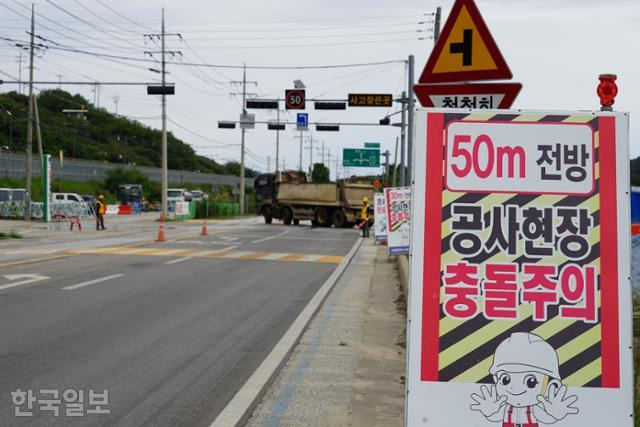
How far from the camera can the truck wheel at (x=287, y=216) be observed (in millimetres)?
51516

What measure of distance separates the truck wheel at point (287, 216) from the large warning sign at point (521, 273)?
1866 inches

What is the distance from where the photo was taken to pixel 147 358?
26.9 feet

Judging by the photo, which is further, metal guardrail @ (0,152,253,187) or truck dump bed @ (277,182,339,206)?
metal guardrail @ (0,152,253,187)

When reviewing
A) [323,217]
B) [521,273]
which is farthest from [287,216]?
[521,273]

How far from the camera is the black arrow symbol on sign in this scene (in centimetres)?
617

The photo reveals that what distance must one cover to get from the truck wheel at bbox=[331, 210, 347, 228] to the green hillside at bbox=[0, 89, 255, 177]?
57.4 meters

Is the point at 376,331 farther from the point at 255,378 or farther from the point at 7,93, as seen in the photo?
the point at 7,93

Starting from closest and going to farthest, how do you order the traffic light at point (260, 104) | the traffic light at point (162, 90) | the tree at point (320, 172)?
the traffic light at point (162, 90)
the traffic light at point (260, 104)
the tree at point (320, 172)

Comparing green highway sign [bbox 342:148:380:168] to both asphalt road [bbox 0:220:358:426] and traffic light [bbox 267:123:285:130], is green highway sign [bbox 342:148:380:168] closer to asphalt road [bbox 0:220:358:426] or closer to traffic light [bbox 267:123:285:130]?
traffic light [bbox 267:123:285:130]

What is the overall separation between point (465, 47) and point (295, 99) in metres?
34.7

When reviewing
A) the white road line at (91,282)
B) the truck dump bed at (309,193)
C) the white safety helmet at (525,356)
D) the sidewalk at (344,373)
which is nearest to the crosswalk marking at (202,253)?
the white road line at (91,282)

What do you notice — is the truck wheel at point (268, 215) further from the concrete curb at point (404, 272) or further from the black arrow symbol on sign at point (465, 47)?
the black arrow symbol on sign at point (465, 47)

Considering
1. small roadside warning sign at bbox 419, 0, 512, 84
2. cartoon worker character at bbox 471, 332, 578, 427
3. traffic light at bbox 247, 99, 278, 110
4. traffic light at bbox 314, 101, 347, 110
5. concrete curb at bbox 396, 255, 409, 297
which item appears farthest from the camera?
traffic light at bbox 247, 99, 278, 110

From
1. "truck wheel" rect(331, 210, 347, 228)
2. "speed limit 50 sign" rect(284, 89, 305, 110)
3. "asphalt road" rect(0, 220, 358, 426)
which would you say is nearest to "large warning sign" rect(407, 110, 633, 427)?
"asphalt road" rect(0, 220, 358, 426)
